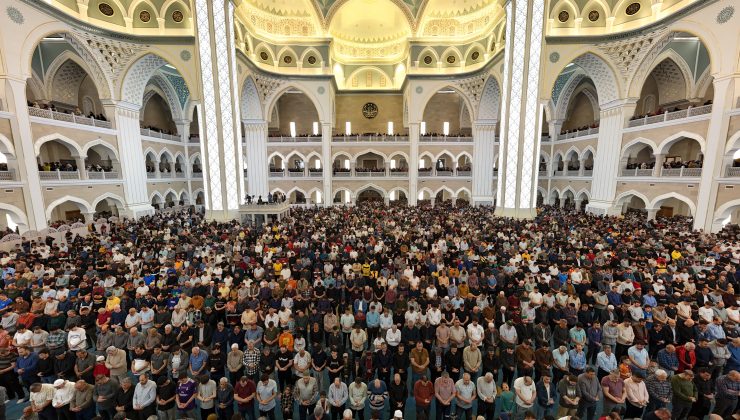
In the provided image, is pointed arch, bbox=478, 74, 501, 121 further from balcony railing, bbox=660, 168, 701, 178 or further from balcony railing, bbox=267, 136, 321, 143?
balcony railing, bbox=267, 136, 321, 143

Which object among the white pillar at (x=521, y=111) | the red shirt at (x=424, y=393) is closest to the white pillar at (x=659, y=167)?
the white pillar at (x=521, y=111)

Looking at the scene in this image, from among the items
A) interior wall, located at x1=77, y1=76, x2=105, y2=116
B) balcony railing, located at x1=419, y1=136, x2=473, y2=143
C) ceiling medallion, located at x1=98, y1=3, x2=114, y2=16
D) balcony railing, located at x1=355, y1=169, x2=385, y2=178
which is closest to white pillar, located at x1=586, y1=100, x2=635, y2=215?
balcony railing, located at x1=419, y1=136, x2=473, y2=143

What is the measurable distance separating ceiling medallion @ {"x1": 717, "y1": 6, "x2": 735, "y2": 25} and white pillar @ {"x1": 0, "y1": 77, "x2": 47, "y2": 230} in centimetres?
3246

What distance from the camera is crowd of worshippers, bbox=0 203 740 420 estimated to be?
479 centimetres

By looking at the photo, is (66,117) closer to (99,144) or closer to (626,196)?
(99,144)

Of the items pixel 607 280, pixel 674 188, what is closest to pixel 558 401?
pixel 607 280

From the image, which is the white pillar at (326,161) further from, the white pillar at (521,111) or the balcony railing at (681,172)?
the balcony railing at (681,172)

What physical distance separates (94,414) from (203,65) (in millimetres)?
18648

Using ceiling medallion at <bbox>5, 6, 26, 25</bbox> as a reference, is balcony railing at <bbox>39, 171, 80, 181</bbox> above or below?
below

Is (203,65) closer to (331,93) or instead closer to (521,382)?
(331,93)

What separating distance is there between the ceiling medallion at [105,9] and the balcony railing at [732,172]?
33.7m

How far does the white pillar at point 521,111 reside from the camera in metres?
18.4

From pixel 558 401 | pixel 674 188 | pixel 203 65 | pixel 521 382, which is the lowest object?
pixel 558 401

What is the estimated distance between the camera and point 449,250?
Result: 38.0ft
